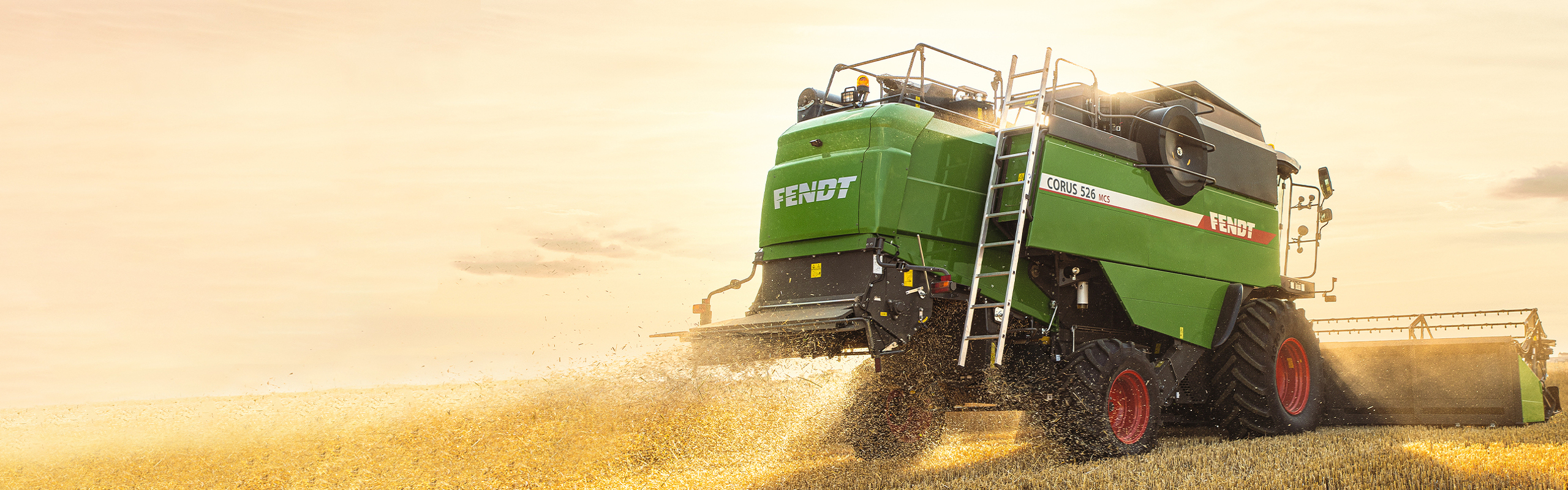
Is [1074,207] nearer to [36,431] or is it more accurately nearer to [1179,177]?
[1179,177]

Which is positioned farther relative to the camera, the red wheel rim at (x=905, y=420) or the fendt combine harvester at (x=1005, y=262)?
the red wheel rim at (x=905, y=420)

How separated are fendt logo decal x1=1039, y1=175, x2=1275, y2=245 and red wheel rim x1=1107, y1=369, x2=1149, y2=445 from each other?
50.4 inches

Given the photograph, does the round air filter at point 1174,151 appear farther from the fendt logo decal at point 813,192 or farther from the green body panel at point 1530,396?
the green body panel at point 1530,396

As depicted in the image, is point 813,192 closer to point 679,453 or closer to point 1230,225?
point 679,453

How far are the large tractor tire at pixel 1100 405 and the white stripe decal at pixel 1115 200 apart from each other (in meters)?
1.04

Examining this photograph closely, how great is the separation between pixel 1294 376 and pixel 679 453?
238 inches

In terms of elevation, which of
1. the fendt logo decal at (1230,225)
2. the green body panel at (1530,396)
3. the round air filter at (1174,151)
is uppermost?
the round air filter at (1174,151)

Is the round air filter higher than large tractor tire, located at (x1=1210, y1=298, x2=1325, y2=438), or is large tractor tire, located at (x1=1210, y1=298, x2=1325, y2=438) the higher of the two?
the round air filter

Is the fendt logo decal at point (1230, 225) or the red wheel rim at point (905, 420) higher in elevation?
the fendt logo decal at point (1230, 225)

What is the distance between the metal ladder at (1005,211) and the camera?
6.74 m

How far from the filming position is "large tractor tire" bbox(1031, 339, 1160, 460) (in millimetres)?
6812

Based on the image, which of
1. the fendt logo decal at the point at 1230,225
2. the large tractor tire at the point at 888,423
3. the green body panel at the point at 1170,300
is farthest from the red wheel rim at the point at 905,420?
the fendt logo decal at the point at 1230,225

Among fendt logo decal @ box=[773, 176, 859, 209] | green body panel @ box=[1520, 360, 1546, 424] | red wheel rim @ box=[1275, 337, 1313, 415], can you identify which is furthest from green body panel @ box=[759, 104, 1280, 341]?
green body panel @ box=[1520, 360, 1546, 424]

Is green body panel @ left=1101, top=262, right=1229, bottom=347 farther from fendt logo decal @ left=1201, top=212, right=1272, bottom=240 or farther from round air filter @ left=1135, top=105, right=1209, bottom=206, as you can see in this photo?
round air filter @ left=1135, top=105, right=1209, bottom=206
